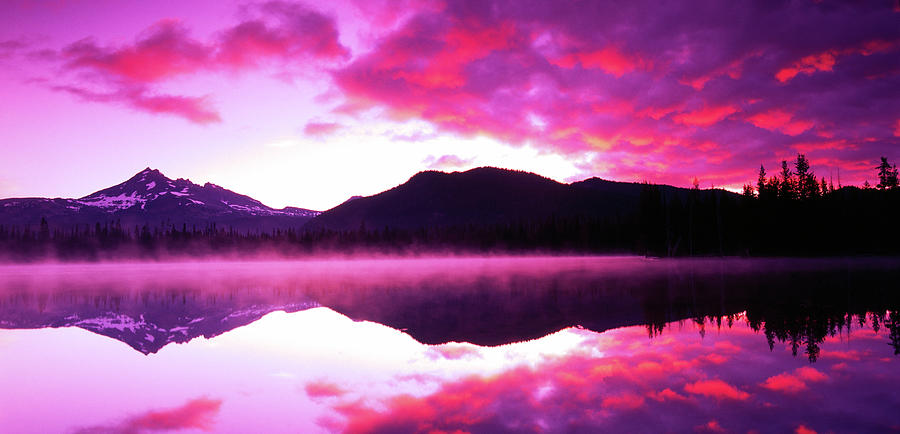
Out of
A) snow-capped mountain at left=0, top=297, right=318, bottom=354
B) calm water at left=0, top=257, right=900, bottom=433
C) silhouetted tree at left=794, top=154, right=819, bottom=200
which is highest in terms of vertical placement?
silhouetted tree at left=794, top=154, right=819, bottom=200

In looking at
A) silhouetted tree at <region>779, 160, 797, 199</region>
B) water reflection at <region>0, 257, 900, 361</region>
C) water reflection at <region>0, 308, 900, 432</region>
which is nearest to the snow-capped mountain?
water reflection at <region>0, 257, 900, 361</region>

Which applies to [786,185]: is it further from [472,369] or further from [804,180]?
[472,369]

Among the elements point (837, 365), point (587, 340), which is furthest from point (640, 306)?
point (837, 365)

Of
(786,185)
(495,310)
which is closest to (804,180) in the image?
(786,185)

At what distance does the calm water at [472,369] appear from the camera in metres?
9.56

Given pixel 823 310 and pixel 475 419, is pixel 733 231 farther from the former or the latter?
pixel 475 419

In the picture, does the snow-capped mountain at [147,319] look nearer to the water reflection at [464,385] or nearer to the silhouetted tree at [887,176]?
the water reflection at [464,385]

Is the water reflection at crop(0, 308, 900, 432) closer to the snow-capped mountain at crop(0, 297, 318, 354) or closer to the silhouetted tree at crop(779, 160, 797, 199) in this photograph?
the snow-capped mountain at crop(0, 297, 318, 354)

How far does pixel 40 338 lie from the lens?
2047 cm

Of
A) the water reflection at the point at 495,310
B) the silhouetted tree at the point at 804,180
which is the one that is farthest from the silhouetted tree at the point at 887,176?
the water reflection at the point at 495,310

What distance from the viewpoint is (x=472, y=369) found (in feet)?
44.4

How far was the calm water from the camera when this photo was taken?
9562mm

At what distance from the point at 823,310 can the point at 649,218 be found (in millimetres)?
→ 112225

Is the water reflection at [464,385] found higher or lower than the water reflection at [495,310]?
higher
